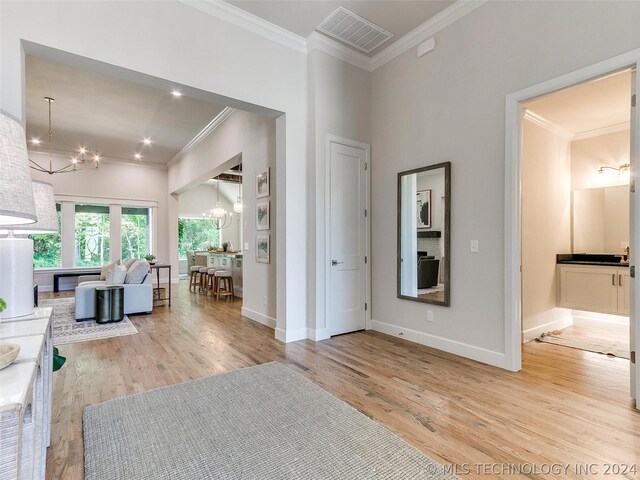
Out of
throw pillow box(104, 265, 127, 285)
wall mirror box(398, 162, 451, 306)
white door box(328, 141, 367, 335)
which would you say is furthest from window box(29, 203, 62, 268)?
wall mirror box(398, 162, 451, 306)

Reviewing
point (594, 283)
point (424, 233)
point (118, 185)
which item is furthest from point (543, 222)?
point (118, 185)

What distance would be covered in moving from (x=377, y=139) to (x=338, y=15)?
4.99 ft

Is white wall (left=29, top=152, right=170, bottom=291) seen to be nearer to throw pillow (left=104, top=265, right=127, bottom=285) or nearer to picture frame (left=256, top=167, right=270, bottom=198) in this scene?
throw pillow (left=104, top=265, right=127, bottom=285)

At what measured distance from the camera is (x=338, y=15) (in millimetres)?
3547

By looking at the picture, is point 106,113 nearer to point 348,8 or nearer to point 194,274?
point 194,274

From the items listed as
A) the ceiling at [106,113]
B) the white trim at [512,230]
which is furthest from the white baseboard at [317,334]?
the ceiling at [106,113]

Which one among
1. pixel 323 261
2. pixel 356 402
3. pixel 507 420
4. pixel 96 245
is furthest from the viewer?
pixel 96 245

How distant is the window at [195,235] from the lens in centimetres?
1245

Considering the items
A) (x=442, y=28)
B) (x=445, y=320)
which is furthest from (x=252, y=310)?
(x=442, y=28)

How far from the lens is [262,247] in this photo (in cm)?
489

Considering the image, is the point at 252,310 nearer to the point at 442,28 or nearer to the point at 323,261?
the point at 323,261

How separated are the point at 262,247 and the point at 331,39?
2.91 metres

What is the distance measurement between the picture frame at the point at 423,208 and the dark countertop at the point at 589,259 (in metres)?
2.46

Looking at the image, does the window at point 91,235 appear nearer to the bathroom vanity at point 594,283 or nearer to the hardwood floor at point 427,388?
the hardwood floor at point 427,388
